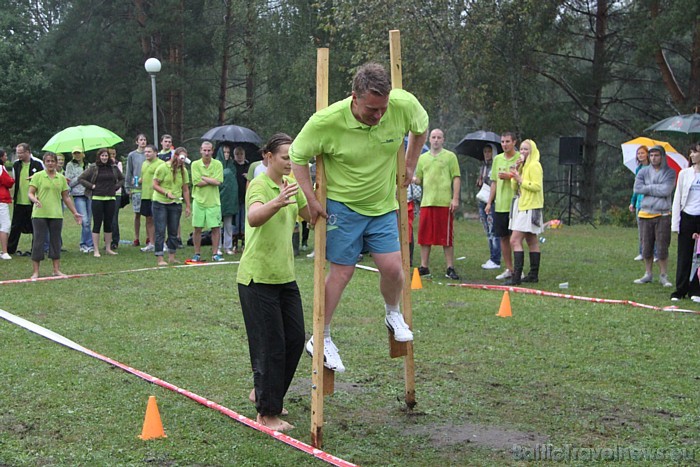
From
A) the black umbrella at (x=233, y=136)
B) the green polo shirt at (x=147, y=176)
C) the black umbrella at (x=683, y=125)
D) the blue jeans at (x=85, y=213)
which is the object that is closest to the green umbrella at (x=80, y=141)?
the blue jeans at (x=85, y=213)

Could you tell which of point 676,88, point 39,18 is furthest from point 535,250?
point 39,18

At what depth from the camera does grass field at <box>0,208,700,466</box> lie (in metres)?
5.31

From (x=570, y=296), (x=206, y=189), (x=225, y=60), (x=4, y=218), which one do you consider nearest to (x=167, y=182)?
(x=206, y=189)

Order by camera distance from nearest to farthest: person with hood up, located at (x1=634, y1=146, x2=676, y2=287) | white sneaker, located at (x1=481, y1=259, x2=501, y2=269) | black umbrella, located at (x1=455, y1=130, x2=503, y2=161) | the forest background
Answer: person with hood up, located at (x1=634, y1=146, x2=676, y2=287) → white sneaker, located at (x1=481, y1=259, x2=501, y2=269) → black umbrella, located at (x1=455, y1=130, x2=503, y2=161) → the forest background

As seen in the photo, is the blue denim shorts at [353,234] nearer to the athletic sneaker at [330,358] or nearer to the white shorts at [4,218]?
the athletic sneaker at [330,358]

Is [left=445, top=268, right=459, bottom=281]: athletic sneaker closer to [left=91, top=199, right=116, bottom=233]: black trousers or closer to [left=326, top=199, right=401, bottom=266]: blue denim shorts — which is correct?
[left=91, top=199, right=116, bottom=233]: black trousers

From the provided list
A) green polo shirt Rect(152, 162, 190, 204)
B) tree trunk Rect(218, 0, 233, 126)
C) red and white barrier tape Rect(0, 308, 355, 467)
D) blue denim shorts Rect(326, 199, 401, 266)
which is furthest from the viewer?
tree trunk Rect(218, 0, 233, 126)

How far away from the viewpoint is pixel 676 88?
1126 inches

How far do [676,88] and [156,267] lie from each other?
21.1 metres

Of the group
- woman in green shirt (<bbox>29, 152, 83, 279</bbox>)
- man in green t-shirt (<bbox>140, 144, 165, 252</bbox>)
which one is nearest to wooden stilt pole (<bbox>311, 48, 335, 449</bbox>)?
woman in green shirt (<bbox>29, 152, 83, 279</bbox>)

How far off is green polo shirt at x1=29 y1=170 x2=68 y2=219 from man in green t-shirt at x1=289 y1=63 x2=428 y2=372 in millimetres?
8046

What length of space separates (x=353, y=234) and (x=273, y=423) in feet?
4.60

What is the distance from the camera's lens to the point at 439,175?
13.2 meters

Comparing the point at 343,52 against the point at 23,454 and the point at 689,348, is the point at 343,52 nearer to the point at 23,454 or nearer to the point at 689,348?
the point at 689,348
